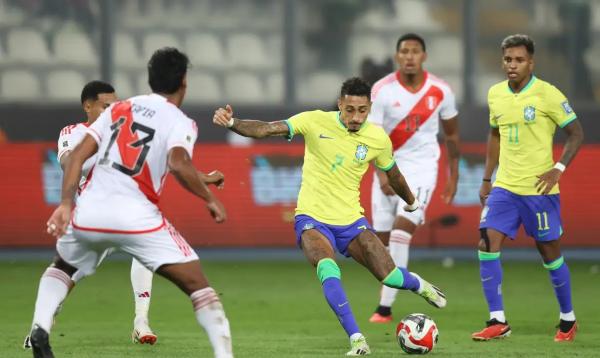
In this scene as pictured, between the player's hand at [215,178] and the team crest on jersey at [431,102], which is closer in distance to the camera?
the player's hand at [215,178]

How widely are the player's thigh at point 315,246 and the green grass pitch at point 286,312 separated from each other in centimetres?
66

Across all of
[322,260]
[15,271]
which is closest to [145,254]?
[322,260]

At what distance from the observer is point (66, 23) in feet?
62.3

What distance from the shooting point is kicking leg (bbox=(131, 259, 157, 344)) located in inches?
407

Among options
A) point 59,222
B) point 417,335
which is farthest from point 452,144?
point 59,222

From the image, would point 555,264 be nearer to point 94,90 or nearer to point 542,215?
point 542,215

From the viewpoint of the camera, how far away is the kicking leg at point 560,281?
426 inches

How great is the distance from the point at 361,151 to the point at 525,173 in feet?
4.67

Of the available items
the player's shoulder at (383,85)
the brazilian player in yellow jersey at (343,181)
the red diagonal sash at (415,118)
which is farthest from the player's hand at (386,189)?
the brazilian player in yellow jersey at (343,181)

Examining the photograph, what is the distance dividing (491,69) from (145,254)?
11583 millimetres

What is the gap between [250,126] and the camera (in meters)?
9.91

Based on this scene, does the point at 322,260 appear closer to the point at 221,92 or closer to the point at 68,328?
the point at 68,328

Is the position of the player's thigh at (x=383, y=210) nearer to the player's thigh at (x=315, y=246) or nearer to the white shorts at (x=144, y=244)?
the player's thigh at (x=315, y=246)

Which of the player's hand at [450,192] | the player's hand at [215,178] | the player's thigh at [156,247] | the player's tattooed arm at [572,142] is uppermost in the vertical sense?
the player's hand at [215,178]
